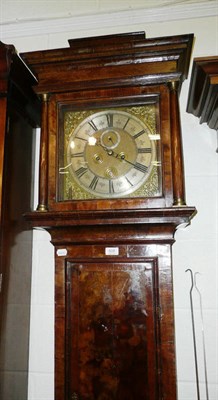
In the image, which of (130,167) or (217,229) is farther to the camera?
(217,229)

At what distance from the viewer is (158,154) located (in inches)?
45.3

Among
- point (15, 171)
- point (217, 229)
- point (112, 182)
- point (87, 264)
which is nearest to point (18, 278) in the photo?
point (87, 264)

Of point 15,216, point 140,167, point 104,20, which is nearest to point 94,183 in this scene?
point 140,167

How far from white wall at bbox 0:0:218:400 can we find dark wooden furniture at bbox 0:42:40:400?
0.18 ft

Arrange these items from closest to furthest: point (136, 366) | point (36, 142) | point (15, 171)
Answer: point (136, 366)
point (15, 171)
point (36, 142)

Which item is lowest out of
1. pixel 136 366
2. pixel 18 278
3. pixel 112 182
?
pixel 136 366

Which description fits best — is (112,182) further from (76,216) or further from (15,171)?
(15,171)

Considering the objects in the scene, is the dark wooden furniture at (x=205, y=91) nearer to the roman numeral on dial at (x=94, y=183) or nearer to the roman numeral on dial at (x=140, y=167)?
the roman numeral on dial at (x=140, y=167)

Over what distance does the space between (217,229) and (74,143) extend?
2.16ft

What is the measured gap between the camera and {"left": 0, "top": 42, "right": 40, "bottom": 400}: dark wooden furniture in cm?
114

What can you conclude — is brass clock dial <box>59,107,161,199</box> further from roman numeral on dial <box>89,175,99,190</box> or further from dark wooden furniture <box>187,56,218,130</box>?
dark wooden furniture <box>187,56,218,130</box>

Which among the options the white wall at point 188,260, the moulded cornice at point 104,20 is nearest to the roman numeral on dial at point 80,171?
the white wall at point 188,260

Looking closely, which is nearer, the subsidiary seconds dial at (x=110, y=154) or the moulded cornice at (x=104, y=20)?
the subsidiary seconds dial at (x=110, y=154)

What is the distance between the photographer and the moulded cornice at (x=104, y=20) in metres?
1.51
